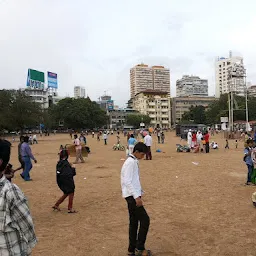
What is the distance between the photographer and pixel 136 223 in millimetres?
4281

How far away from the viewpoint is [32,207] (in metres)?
7.20

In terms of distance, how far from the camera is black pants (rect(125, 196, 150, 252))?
416cm

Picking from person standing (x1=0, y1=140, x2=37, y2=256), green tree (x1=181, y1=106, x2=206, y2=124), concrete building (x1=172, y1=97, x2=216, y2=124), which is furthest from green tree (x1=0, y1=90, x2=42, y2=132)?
concrete building (x1=172, y1=97, x2=216, y2=124)

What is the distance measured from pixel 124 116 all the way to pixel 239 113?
61.0 metres

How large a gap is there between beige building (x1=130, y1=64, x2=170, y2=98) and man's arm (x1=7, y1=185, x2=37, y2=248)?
172m

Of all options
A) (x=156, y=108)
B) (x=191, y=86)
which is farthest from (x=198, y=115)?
(x=191, y=86)

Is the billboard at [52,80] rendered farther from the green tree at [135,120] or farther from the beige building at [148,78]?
the beige building at [148,78]

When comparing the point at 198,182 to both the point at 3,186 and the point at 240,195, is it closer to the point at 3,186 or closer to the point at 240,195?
the point at 240,195

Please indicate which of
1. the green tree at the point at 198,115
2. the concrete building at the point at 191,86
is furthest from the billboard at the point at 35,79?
the concrete building at the point at 191,86

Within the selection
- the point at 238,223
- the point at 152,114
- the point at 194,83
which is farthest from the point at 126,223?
the point at 194,83

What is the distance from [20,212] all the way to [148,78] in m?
174

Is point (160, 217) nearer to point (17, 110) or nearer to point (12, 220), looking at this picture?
point (12, 220)

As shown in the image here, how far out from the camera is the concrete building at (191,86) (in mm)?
184125

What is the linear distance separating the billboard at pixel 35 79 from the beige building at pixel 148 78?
9127cm
